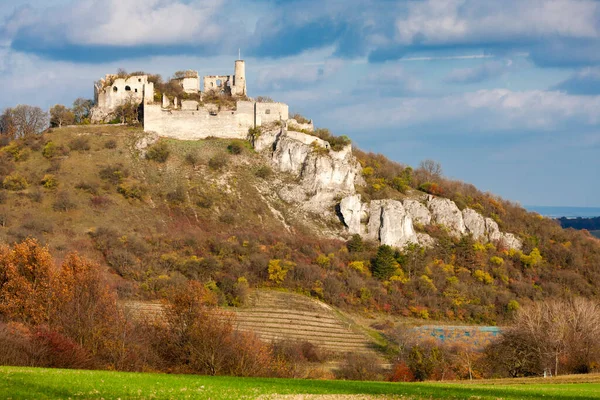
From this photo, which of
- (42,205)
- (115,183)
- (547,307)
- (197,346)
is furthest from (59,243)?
(547,307)

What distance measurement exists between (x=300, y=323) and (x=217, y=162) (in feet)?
83.0

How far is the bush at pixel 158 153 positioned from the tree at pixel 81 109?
11298 mm

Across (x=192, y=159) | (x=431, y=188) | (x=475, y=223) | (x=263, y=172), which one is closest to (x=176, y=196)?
(x=192, y=159)

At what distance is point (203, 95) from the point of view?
9469cm

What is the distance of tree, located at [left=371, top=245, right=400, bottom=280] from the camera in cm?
8050

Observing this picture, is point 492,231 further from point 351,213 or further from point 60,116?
point 60,116

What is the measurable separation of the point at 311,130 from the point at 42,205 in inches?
1217

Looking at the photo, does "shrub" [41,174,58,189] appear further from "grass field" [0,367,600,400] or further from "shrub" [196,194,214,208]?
"grass field" [0,367,600,400]

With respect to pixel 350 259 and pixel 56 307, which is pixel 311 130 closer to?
pixel 350 259

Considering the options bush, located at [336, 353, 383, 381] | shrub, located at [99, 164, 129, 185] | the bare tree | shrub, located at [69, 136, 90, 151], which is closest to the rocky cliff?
shrub, located at [99, 164, 129, 185]

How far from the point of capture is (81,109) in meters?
96.5

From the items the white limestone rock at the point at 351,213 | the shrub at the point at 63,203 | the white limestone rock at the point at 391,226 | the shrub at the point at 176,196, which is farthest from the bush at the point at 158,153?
the white limestone rock at the point at 391,226

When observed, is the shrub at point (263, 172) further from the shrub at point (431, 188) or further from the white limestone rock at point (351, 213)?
the shrub at point (431, 188)

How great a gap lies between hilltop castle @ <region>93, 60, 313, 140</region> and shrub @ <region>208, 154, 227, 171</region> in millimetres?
3891
